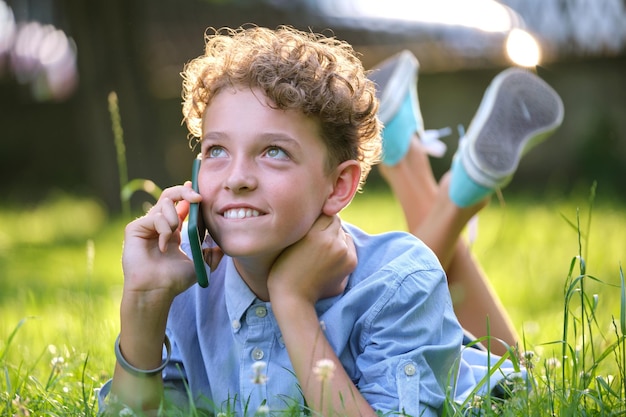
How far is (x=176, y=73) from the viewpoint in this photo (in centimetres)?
1112

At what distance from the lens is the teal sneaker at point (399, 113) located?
3.64 metres

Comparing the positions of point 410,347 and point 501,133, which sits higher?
point 501,133

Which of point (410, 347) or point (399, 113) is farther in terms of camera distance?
point (399, 113)

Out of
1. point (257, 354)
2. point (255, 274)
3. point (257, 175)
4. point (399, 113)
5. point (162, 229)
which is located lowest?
point (257, 354)

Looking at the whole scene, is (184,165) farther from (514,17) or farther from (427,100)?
(514,17)

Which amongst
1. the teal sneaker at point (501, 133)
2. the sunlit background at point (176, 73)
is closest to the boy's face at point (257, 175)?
the teal sneaker at point (501, 133)

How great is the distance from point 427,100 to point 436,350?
27.4ft

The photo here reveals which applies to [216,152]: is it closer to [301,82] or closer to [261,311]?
[301,82]

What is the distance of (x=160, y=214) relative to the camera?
2.14 meters

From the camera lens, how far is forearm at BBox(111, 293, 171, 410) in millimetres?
2111

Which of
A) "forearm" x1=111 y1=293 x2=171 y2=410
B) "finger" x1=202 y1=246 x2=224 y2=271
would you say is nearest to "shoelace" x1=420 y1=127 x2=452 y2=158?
"finger" x1=202 y1=246 x2=224 y2=271

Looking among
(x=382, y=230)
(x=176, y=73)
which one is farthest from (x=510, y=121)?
(x=176, y=73)

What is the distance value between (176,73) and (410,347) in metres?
9.49

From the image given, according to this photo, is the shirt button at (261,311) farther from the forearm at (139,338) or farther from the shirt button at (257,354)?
the forearm at (139,338)
